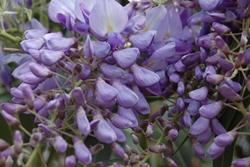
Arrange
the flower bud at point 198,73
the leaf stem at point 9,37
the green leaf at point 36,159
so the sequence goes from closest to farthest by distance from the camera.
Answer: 1. the green leaf at point 36,159
2. the flower bud at point 198,73
3. the leaf stem at point 9,37

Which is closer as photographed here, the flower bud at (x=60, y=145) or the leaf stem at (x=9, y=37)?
the flower bud at (x=60, y=145)

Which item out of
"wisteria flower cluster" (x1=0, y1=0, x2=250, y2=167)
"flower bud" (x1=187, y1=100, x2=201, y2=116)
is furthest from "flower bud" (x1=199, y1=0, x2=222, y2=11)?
"flower bud" (x1=187, y1=100, x2=201, y2=116)

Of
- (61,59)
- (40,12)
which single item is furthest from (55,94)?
(40,12)

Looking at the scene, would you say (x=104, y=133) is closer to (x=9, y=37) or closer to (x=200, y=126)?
(x=200, y=126)

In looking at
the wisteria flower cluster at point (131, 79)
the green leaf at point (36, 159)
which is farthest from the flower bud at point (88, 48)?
the green leaf at point (36, 159)

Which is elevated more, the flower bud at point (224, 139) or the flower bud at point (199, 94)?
the flower bud at point (199, 94)

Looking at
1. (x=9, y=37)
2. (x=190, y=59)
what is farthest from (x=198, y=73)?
Result: (x=9, y=37)

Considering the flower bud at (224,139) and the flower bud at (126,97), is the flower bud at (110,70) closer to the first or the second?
the flower bud at (126,97)
